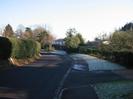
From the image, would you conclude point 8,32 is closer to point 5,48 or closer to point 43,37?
point 43,37

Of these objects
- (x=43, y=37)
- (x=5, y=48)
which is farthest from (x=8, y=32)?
(x=5, y=48)

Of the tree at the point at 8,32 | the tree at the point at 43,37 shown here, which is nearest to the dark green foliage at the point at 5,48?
the tree at the point at 8,32

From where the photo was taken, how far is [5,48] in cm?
3297

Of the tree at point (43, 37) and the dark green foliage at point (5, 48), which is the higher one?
the tree at point (43, 37)

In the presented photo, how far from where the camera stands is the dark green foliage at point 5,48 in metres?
32.7

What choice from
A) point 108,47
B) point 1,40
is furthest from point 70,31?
point 1,40

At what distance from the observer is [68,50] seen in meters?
102

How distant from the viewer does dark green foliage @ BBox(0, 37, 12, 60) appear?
3274 cm

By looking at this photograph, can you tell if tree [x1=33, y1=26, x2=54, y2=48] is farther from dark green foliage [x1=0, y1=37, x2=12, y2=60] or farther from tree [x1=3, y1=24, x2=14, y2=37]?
dark green foliage [x1=0, y1=37, x2=12, y2=60]

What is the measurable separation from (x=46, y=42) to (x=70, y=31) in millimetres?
8581

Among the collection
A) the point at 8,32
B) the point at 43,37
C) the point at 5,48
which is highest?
the point at 8,32

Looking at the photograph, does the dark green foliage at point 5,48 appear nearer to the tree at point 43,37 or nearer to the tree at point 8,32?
the tree at point 8,32

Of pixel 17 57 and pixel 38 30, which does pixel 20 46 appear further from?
pixel 38 30

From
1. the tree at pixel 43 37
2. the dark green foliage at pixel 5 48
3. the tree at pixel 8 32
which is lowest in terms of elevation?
the dark green foliage at pixel 5 48
